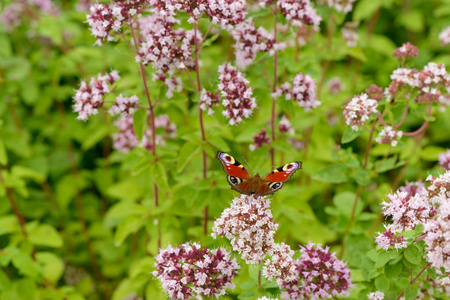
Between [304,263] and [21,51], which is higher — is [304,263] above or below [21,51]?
below

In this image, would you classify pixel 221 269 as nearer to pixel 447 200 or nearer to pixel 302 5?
pixel 447 200

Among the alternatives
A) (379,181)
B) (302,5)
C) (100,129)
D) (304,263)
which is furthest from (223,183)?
(379,181)

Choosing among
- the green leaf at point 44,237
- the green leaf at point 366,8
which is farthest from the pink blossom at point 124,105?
the green leaf at point 366,8

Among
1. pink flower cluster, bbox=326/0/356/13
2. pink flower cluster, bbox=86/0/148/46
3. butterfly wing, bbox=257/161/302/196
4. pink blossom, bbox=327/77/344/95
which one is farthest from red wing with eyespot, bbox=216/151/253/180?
pink blossom, bbox=327/77/344/95

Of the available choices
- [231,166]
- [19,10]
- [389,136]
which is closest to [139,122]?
[231,166]

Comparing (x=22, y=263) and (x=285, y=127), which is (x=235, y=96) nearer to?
(x=285, y=127)
